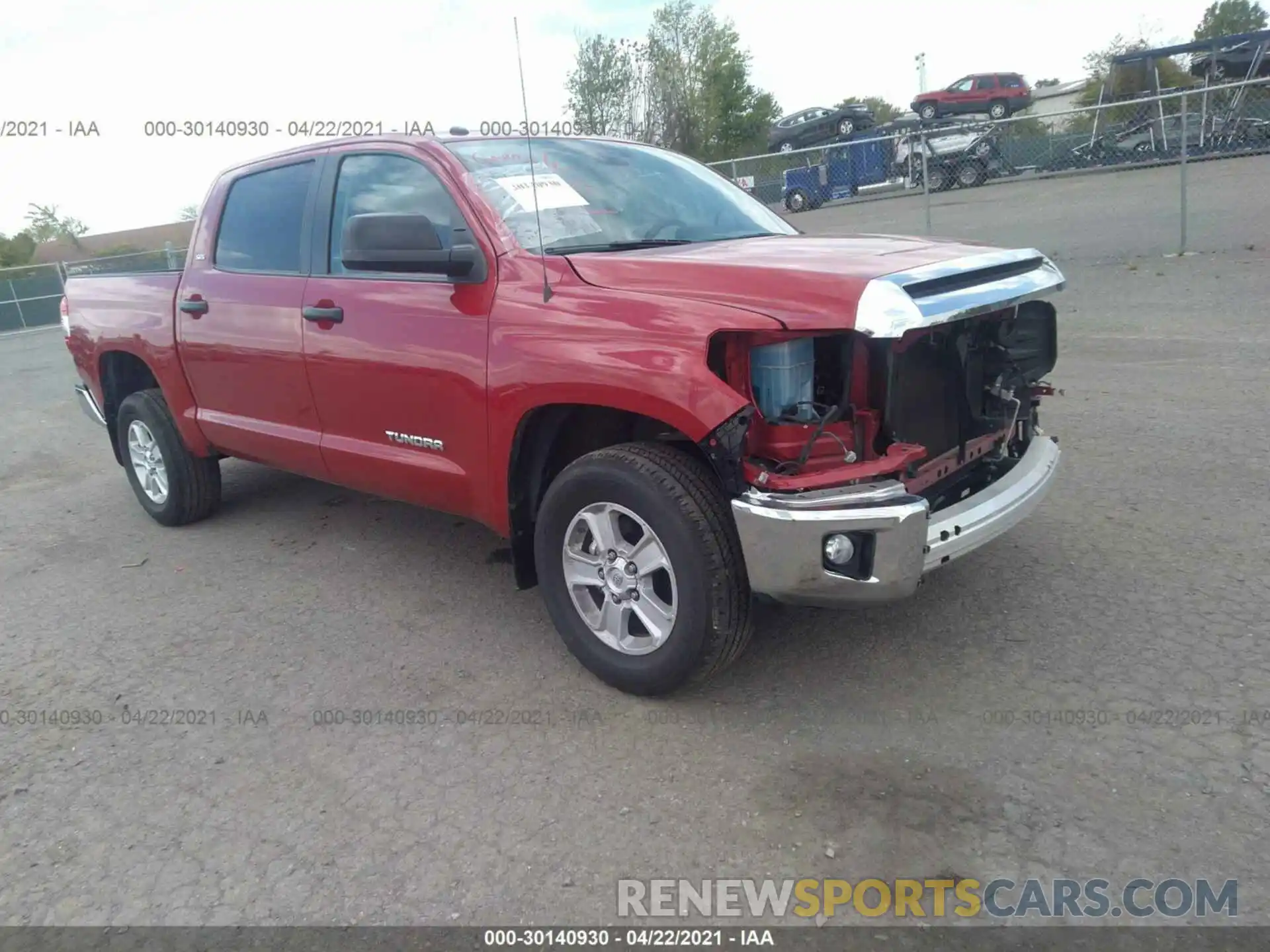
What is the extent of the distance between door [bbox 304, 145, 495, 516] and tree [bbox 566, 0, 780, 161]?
11.7m

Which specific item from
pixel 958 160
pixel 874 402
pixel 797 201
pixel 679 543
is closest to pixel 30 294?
pixel 797 201

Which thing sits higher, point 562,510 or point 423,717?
point 562,510

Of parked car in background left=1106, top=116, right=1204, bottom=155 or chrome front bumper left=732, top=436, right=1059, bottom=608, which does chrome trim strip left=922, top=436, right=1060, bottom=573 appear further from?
parked car in background left=1106, top=116, right=1204, bottom=155

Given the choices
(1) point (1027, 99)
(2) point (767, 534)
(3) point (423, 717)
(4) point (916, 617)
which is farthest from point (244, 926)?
(1) point (1027, 99)

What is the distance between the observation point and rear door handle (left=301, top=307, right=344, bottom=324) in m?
4.14

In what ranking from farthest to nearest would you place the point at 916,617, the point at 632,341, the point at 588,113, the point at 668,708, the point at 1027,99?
the point at 1027,99 → the point at 588,113 → the point at 916,617 → the point at 668,708 → the point at 632,341

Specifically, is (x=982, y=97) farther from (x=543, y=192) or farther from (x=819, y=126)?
(x=543, y=192)

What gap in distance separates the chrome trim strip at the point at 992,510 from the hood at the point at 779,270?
76 centimetres

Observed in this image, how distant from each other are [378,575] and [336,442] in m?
0.74

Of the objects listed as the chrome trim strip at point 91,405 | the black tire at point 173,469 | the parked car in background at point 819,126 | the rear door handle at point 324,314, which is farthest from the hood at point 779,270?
the parked car in background at point 819,126

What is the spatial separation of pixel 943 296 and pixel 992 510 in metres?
0.76

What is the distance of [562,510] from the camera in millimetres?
3424

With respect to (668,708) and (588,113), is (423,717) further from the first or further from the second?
(588,113)

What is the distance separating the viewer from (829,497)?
9.50ft
